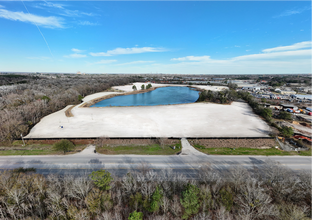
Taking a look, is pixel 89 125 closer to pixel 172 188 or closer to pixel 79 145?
pixel 79 145

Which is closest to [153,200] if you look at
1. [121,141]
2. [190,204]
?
[190,204]

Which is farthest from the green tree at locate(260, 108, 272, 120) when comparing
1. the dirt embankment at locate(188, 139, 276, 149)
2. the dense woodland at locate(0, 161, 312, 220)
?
the dense woodland at locate(0, 161, 312, 220)

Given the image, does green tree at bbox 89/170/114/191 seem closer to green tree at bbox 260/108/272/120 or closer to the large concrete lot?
the large concrete lot

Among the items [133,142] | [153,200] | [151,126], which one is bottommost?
[133,142]

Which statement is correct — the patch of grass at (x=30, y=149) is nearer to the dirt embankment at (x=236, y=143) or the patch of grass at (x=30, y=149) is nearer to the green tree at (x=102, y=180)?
the green tree at (x=102, y=180)

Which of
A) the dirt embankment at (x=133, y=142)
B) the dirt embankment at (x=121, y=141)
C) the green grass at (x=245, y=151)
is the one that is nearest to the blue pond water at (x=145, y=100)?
the dirt embankment at (x=121, y=141)

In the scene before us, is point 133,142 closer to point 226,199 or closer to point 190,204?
point 190,204

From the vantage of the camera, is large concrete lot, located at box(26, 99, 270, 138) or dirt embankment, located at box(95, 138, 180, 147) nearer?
dirt embankment, located at box(95, 138, 180, 147)
